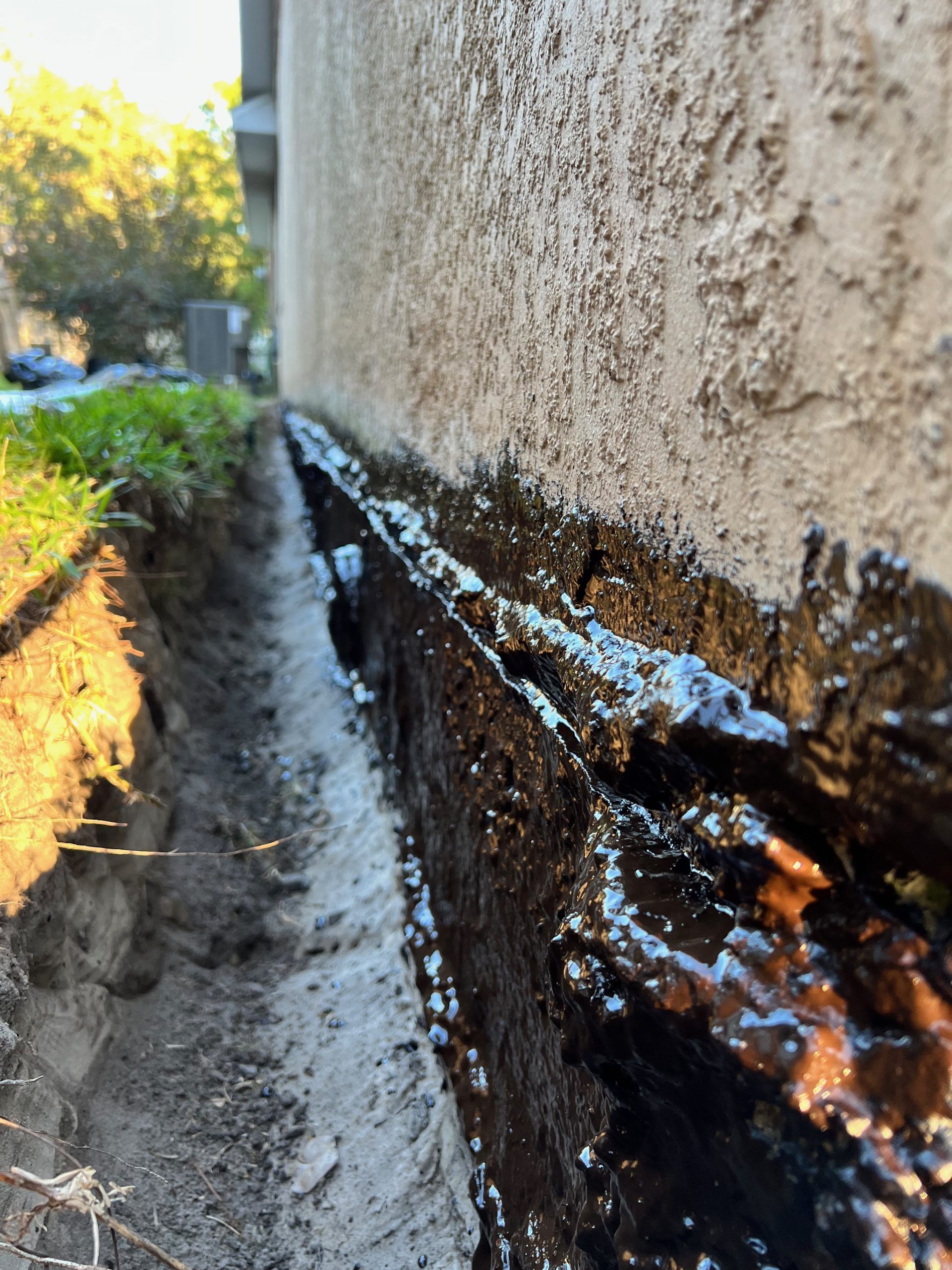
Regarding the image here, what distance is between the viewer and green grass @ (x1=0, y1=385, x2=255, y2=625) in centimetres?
199

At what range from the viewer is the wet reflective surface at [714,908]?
2.08ft

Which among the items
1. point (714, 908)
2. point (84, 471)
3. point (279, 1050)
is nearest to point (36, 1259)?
point (714, 908)

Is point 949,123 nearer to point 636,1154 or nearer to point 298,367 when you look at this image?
point 636,1154

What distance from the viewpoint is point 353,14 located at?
3195 mm

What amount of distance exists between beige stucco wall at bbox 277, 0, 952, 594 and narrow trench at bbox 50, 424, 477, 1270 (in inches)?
51.0

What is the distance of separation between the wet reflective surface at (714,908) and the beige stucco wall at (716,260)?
0.07 m

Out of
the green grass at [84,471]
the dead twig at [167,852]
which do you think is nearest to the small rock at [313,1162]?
the dead twig at [167,852]

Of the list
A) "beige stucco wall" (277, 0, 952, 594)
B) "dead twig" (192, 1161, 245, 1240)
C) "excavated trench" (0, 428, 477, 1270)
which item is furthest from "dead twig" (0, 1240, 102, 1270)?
"beige stucco wall" (277, 0, 952, 594)

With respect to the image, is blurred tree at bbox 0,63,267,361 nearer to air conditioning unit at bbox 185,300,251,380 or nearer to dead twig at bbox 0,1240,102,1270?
air conditioning unit at bbox 185,300,251,380

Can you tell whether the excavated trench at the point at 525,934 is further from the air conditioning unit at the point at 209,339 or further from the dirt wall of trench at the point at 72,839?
the air conditioning unit at the point at 209,339

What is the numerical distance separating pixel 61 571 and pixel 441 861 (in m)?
1.12

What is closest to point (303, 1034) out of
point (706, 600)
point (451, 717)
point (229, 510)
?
point (451, 717)

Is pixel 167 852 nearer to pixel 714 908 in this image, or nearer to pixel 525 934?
pixel 525 934

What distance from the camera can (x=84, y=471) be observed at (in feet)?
8.16
